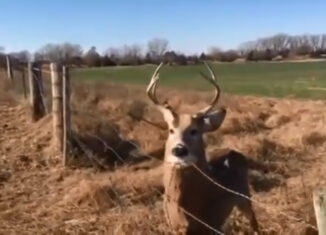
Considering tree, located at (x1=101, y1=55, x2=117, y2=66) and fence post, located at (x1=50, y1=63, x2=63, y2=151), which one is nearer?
fence post, located at (x1=50, y1=63, x2=63, y2=151)

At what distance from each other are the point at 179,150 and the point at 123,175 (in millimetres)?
4019

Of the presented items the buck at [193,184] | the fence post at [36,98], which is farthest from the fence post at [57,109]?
the buck at [193,184]

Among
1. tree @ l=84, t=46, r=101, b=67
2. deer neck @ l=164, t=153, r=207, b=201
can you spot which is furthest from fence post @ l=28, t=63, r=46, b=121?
tree @ l=84, t=46, r=101, b=67

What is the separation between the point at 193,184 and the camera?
6.71m

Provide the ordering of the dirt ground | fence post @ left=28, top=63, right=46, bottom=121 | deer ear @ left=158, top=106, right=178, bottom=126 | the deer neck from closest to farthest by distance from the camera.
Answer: the deer neck < deer ear @ left=158, top=106, right=178, bottom=126 < the dirt ground < fence post @ left=28, top=63, right=46, bottom=121

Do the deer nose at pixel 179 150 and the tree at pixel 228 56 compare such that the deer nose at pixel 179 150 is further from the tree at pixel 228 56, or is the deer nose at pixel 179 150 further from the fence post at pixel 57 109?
the tree at pixel 228 56

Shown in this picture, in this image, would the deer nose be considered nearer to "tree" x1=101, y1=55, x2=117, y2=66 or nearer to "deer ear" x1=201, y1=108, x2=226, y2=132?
"deer ear" x1=201, y1=108, x2=226, y2=132

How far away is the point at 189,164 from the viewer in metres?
6.69

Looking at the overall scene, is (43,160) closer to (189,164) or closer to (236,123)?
(189,164)

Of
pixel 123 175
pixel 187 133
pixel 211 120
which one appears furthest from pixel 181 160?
pixel 123 175

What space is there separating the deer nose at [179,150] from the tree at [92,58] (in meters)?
48.9

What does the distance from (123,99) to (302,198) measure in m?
13.0

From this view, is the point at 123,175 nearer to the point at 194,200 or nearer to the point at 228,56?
the point at 194,200

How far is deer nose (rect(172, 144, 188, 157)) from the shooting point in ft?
21.7
